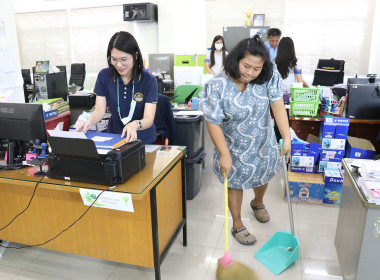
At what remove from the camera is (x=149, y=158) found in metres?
1.90

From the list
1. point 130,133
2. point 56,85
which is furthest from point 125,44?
point 56,85

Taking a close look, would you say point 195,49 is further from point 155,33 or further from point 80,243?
point 80,243

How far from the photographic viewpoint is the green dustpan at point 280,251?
78.5 inches

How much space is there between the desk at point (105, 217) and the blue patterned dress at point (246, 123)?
355mm

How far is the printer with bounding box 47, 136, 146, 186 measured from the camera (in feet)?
4.81

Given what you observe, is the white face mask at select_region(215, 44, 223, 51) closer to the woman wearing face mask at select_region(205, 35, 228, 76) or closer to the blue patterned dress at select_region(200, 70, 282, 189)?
the woman wearing face mask at select_region(205, 35, 228, 76)

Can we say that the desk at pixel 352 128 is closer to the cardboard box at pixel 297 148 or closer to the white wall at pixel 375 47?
the cardboard box at pixel 297 148

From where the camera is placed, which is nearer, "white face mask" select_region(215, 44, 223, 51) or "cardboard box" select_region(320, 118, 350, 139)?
"cardboard box" select_region(320, 118, 350, 139)

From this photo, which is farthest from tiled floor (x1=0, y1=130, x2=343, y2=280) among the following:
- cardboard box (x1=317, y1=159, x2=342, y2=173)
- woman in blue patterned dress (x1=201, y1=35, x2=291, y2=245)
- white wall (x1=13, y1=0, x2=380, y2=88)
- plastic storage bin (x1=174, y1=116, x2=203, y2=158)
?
white wall (x1=13, y1=0, x2=380, y2=88)

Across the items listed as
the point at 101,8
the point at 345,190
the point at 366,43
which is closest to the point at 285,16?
the point at 366,43

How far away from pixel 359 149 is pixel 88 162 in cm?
233

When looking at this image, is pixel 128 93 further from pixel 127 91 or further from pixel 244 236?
pixel 244 236

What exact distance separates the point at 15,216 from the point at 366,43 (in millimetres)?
6340

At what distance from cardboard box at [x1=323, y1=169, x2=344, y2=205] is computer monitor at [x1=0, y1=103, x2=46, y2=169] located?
2.27 m
